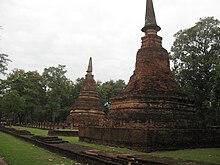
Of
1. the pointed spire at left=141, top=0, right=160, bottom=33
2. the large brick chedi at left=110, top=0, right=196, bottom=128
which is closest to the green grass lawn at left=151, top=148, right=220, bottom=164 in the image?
the large brick chedi at left=110, top=0, right=196, bottom=128

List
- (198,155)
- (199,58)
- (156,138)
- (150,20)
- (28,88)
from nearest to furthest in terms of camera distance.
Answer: (198,155)
(156,138)
(150,20)
(199,58)
(28,88)

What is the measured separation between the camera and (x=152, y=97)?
63.3 ft

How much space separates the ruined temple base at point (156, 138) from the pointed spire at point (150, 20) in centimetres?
906

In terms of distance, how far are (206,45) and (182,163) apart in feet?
66.8

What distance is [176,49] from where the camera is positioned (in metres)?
28.4

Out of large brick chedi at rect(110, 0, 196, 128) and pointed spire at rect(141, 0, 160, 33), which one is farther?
pointed spire at rect(141, 0, 160, 33)

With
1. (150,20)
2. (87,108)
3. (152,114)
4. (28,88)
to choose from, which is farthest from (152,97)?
(28,88)

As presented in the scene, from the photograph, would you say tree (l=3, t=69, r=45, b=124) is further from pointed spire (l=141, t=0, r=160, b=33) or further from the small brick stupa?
pointed spire (l=141, t=0, r=160, b=33)

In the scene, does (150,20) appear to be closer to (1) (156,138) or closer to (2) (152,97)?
(2) (152,97)

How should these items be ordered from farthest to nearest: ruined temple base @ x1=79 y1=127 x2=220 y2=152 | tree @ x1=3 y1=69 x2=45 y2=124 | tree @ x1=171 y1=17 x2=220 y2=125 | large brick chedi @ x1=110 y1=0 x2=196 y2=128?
tree @ x1=3 y1=69 x2=45 y2=124 < tree @ x1=171 y1=17 x2=220 y2=125 < large brick chedi @ x1=110 y1=0 x2=196 y2=128 < ruined temple base @ x1=79 y1=127 x2=220 y2=152

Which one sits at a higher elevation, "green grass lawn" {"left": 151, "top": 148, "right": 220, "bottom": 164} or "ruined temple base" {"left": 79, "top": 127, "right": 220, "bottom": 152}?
Result: "ruined temple base" {"left": 79, "top": 127, "right": 220, "bottom": 152}

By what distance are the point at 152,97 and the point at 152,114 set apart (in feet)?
4.14

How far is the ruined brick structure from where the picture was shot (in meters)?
16.7

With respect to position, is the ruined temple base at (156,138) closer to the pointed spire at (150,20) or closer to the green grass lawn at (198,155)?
the green grass lawn at (198,155)
